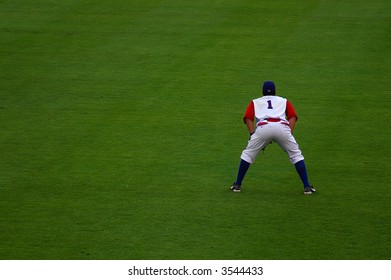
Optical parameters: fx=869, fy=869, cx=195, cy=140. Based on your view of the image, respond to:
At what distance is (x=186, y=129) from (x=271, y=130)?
389 centimetres

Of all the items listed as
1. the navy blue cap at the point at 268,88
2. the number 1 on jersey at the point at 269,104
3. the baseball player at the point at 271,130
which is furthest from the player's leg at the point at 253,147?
the navy blue cap at the point at 268,88

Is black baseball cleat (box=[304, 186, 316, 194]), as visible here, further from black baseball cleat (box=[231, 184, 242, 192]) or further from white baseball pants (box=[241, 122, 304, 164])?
black baseball cleat (box=[231, 184, 242, 192])

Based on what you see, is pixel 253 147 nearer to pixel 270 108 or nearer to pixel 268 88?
pixel 270 108

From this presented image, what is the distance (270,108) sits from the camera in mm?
11984

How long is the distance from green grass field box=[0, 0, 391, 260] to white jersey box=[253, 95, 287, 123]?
1111mm

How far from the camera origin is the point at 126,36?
20781 mm

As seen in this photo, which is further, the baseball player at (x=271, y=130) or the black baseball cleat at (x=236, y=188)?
the black baseball cleat at (x=236, y=188)

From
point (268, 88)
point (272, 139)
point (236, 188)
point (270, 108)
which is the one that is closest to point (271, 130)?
point (272, 139)

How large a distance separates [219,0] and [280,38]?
3.37m

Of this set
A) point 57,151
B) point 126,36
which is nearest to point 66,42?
point 126,36

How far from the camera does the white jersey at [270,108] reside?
11945 mm

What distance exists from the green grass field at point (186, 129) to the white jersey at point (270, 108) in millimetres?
1111

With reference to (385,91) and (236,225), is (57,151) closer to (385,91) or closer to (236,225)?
A: (236,225)

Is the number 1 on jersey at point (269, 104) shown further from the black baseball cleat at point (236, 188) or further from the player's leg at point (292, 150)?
the black baseball cleat at point (236, 188)
